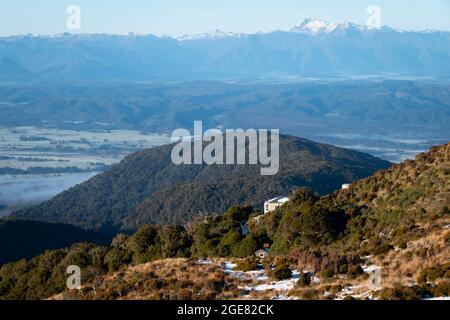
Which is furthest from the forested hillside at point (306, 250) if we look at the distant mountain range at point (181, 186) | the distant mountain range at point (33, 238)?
the distant mountain range at point (181, 186)

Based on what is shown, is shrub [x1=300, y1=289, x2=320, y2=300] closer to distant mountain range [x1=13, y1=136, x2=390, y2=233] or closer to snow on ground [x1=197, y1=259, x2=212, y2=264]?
snow on ground [x1=197, y1=259, x2=212, y2=264]

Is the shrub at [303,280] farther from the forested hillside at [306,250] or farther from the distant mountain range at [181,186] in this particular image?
the distant mountain range at [181,186]

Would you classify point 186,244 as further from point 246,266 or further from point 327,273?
point 327,273

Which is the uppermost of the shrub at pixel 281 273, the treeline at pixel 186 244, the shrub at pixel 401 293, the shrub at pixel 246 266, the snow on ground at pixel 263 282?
the shrub at pixel 401 293

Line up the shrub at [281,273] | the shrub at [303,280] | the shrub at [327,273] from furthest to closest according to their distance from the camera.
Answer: the shrub at [281,273]
the shrub at [327,273]
the shrub at [303,280]

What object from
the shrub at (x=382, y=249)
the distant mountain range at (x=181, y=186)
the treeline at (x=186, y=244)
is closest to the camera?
the shrub at (x=382, y=249)

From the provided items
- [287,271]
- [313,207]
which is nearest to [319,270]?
[287,271]
